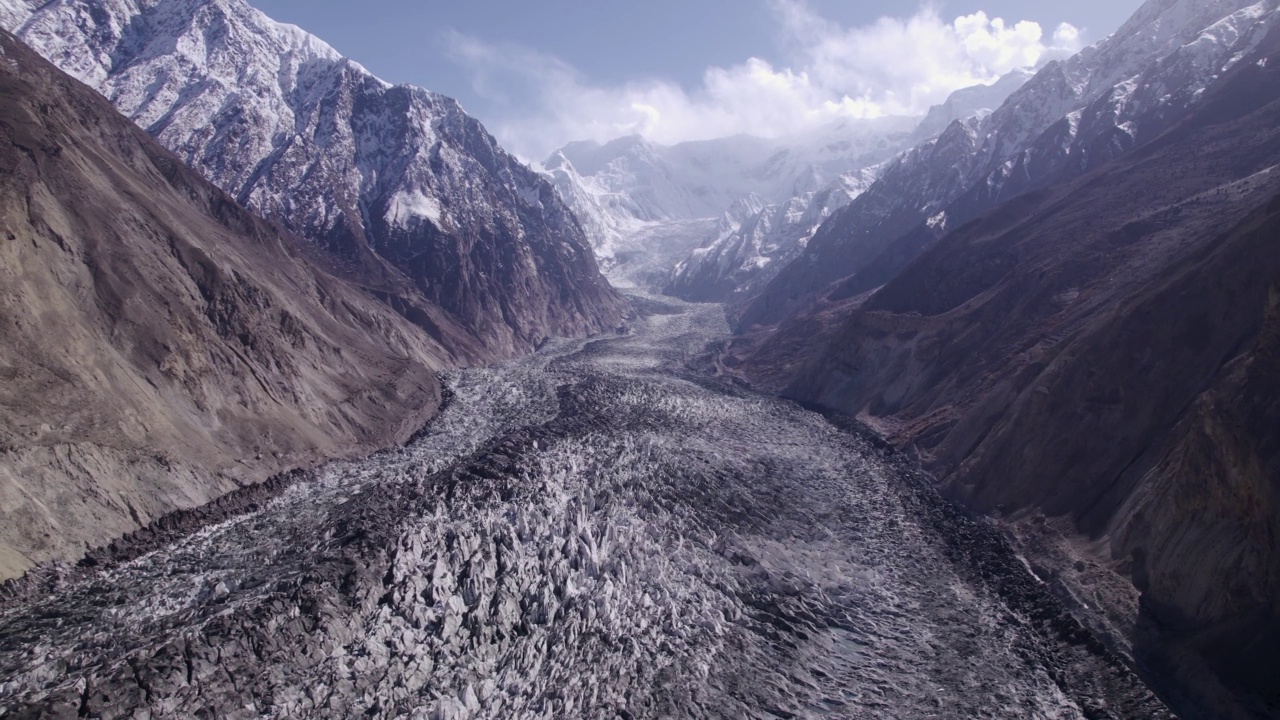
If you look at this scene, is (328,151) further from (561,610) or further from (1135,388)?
(1135,388)

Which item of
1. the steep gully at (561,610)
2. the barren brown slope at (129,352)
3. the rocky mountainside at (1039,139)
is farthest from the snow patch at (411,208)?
the steep gully at (561,610)

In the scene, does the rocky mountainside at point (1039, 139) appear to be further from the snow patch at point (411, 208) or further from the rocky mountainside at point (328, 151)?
the snow patch at point (411, 208)

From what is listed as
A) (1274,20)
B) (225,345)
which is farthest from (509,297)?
(1274,20)

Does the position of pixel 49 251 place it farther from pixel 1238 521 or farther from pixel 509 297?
pixel 509 297

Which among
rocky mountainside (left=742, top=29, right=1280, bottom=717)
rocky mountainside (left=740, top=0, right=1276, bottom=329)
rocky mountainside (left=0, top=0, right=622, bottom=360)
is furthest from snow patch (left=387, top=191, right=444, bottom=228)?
rocky mountainside (left=742, top=29, right=1280, bottom=717)

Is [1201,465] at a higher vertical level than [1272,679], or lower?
higher
